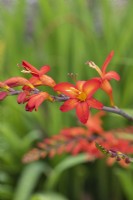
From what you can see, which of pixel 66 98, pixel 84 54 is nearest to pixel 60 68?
pixel 84 54

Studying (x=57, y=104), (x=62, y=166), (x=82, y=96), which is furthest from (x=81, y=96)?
(x=57, y=104)

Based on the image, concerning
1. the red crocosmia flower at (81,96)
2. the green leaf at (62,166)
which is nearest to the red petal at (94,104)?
the red crocosmia flower at (81,96)

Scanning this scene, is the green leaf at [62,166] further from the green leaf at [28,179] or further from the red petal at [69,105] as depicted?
the red petal at [69,105]

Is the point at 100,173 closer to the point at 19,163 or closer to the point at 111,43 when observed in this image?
the point at 19,163

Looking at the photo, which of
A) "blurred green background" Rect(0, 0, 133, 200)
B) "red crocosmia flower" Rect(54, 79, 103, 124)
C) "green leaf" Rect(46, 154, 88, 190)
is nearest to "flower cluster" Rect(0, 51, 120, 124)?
"red crocosmia flower" Rect(54, 79, 103, 124)

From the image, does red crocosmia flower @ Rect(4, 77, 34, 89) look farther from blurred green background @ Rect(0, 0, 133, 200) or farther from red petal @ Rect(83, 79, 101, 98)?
blurred green background @ Rect(0, 0, 133, 200)

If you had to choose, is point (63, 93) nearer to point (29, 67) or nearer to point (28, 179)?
point (29, 67)

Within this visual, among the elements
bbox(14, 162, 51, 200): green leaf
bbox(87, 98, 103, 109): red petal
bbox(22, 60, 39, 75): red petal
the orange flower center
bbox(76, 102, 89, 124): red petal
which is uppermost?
bbox(14, 162, 51, 200): green leaf
